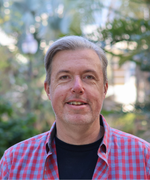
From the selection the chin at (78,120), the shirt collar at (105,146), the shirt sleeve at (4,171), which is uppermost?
the chin at (78,120)

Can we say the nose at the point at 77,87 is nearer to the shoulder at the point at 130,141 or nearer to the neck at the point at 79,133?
the neck at the point at 79,133

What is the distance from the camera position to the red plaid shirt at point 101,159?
1407 mm

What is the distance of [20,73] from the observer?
47.5ft

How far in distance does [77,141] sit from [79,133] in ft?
0.22

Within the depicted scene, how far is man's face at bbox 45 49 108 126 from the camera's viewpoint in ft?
4.85

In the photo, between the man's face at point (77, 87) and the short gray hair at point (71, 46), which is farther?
the short gray hair at point (71, 46)

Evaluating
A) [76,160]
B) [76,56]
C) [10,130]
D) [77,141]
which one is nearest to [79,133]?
[77,141]

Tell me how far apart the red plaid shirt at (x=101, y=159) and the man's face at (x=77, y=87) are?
0.68 ft

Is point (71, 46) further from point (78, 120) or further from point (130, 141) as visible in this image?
point (130, 141)

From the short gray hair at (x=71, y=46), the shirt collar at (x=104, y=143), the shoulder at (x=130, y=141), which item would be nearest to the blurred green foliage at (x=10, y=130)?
the shirt collar at (x=104, y=143)

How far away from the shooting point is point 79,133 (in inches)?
60.6

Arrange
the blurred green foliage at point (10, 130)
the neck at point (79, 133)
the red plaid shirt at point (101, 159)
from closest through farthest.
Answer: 1. the red plaid shirt at point (101, 159)
2. the neck at point (79, 133)
3. the blurred green foliage at point (10, 130)

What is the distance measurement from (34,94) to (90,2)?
29.5ft

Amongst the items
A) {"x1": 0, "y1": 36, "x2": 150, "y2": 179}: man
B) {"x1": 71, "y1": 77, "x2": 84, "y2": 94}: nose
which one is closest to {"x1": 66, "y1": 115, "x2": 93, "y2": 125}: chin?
{"x1": 0, "y1": 36, "x2": 150, "y2": 179}: man
